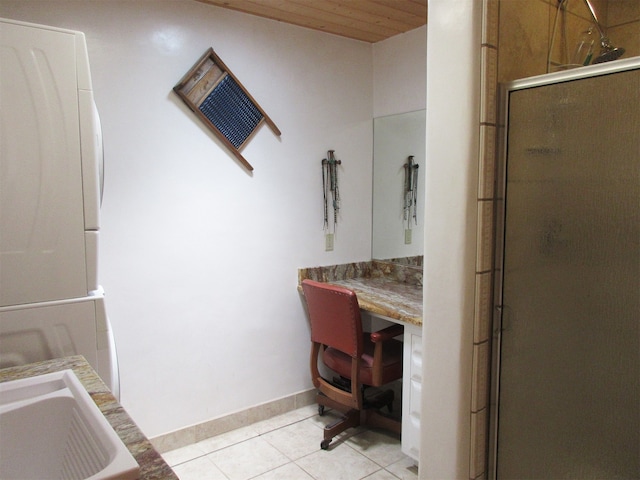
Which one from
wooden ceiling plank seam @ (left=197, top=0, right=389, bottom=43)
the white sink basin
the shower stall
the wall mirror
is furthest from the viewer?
the wall mirror

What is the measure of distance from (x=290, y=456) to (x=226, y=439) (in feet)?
1.30

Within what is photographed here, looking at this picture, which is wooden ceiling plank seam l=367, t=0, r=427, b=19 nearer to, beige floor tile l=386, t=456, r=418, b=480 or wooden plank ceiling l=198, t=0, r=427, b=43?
wooden plank ceiling l=198, t=0, r=427, b=43

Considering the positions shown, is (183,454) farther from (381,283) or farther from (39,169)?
(39,169)

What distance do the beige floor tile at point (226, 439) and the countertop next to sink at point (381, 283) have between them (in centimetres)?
93

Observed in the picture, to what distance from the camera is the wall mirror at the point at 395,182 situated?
10.0 ft

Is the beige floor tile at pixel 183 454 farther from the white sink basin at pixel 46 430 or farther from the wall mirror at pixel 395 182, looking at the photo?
the wall mirror at pixel 395 182

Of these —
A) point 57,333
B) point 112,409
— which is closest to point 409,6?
point 57,333

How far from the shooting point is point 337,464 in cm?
247

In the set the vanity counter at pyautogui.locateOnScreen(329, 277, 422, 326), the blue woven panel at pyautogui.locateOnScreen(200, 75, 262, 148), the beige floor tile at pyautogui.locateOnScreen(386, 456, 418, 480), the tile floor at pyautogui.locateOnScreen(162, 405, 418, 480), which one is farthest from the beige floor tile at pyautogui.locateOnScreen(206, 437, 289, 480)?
the blue woven panel at pyautogui.locateOnScreen(200, 75, 262, 148)

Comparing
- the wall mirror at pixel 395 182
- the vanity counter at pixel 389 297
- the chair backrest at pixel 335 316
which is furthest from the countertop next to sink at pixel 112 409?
the wall mirror at pixel 395 182

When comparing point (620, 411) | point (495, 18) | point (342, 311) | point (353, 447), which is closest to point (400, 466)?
point (353, 447)

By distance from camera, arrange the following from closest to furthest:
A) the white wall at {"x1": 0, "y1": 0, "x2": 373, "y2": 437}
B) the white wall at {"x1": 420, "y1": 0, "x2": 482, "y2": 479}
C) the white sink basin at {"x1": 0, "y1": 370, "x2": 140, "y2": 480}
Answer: the white sink basin at {"x1": 0, "y1": 370, "x2": 140, "y2": 480}, the white wall at {"x1": 420, "y1": 0, "x2": 482, "y2": 479}, the white wall at {"x1": 0, "y1": 0, "x2": 373, "y2": 437}

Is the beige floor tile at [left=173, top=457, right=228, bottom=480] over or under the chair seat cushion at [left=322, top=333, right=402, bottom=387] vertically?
under

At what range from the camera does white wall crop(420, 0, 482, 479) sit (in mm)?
1439
